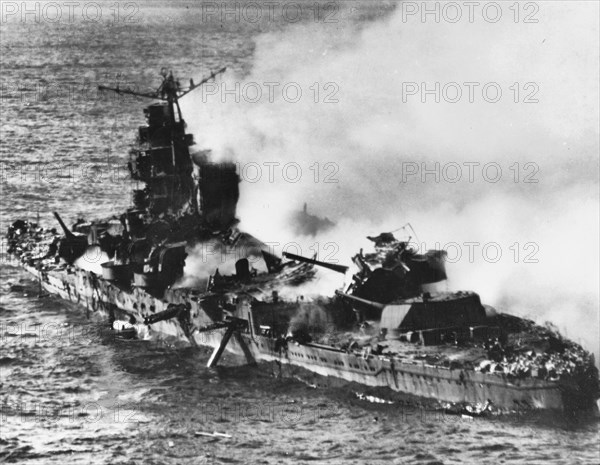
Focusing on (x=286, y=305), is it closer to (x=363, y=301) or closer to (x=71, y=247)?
(x=363, y=301)

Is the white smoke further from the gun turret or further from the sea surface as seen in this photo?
the gun turret

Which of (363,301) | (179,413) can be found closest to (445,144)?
(363,301)

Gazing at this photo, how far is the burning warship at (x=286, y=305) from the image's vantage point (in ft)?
92.5

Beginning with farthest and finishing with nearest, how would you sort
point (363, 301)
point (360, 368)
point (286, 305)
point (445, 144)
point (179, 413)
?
point (445, 144) → point (286, 305) → point (363, 301) → point (360, 368) → point (179, 413)

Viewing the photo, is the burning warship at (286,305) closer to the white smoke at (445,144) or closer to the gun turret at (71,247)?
the gun turret at (71,247)

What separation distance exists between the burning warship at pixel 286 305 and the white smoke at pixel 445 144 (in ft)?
10.9

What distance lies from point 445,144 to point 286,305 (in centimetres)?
1642

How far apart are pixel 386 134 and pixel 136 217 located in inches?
618

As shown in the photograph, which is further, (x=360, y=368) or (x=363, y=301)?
(x=363, y=301)

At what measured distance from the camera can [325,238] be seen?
43.8m

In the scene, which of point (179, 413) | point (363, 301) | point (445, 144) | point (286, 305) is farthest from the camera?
point (445, 144)

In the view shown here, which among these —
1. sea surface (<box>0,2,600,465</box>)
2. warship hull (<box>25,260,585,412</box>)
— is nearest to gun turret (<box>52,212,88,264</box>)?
sea surface (<box>0,2,600,465</box>)

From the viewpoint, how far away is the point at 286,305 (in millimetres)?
34031

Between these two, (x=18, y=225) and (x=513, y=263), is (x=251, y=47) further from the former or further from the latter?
(x=513, y=263)
